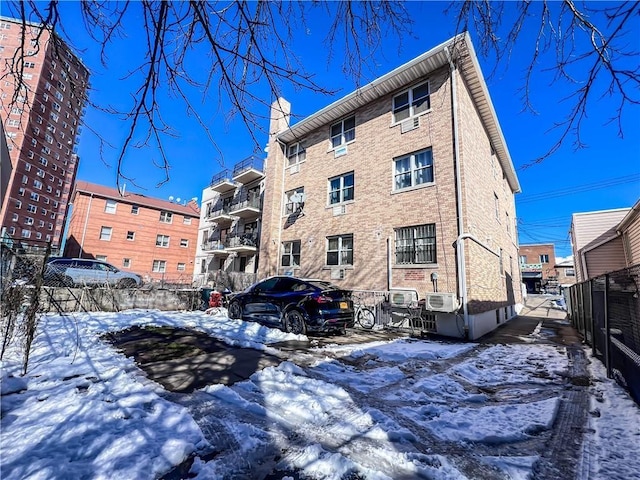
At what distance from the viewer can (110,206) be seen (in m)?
31.0

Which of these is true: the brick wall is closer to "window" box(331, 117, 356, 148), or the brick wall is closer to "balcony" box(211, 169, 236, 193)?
"balcony" box(211, 169, 236, 193)

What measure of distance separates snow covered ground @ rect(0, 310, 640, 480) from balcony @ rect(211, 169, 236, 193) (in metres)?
19.9

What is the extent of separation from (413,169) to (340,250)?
16.1 feet

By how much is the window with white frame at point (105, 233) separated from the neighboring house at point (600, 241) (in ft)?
130

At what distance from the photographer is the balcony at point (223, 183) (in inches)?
936

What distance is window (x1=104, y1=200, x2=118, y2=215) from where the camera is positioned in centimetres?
3072

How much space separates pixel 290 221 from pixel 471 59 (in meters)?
11.1

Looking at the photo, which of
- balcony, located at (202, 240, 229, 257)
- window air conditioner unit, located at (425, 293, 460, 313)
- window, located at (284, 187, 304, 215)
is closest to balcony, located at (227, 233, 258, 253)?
balcony, located at (202, 240, 229, 257)

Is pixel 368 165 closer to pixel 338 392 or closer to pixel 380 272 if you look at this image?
pixel 380 272

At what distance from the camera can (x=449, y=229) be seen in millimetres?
10086

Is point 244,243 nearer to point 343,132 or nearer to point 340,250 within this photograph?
point 340,250

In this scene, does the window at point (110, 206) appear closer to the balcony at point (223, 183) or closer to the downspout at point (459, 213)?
the balcony at point (223, 183)

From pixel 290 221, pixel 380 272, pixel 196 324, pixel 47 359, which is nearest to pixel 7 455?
pixel 47 359

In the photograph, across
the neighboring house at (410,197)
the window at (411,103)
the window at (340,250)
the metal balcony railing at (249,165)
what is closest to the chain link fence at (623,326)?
the neighboring house at (410,197)
